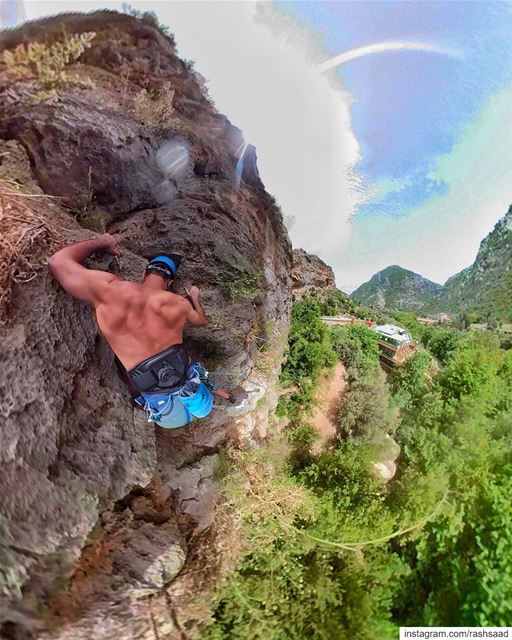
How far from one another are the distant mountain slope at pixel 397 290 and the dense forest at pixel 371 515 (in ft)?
5.71

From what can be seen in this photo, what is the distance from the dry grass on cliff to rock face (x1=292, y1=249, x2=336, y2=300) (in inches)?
112

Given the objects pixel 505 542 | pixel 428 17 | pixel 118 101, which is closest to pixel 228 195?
pixel 118 101

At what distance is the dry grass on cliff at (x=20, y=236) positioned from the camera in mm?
1736

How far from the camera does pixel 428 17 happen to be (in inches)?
118

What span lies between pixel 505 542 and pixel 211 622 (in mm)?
2477

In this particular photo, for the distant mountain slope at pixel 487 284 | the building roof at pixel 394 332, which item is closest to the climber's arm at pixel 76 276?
the building roof at pixel 394 332

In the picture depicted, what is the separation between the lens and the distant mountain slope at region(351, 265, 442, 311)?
5.11m

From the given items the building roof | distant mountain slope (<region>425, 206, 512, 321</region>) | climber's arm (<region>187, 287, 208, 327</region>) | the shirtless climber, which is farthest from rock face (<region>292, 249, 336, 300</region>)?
the shirtless climber

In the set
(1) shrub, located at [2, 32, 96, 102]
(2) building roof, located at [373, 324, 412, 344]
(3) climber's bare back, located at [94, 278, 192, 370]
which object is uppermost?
(1) shrub, located at [2, 32, 96, 102]

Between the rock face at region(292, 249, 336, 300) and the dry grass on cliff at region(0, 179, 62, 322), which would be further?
the rock face at region(292, 249, 336, 300)

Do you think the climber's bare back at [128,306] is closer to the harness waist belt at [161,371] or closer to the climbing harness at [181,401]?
the harness waist belt at [161,371]

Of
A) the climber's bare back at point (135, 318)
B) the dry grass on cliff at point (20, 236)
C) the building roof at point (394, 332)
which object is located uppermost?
the dry grass on cliff at point (20, 236)

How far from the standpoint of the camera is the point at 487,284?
5.67 metres

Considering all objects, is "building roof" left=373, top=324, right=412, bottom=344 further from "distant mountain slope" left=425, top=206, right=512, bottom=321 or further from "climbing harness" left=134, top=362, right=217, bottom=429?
"climbing harness" left=134, top=362, right=217, bottom=429
